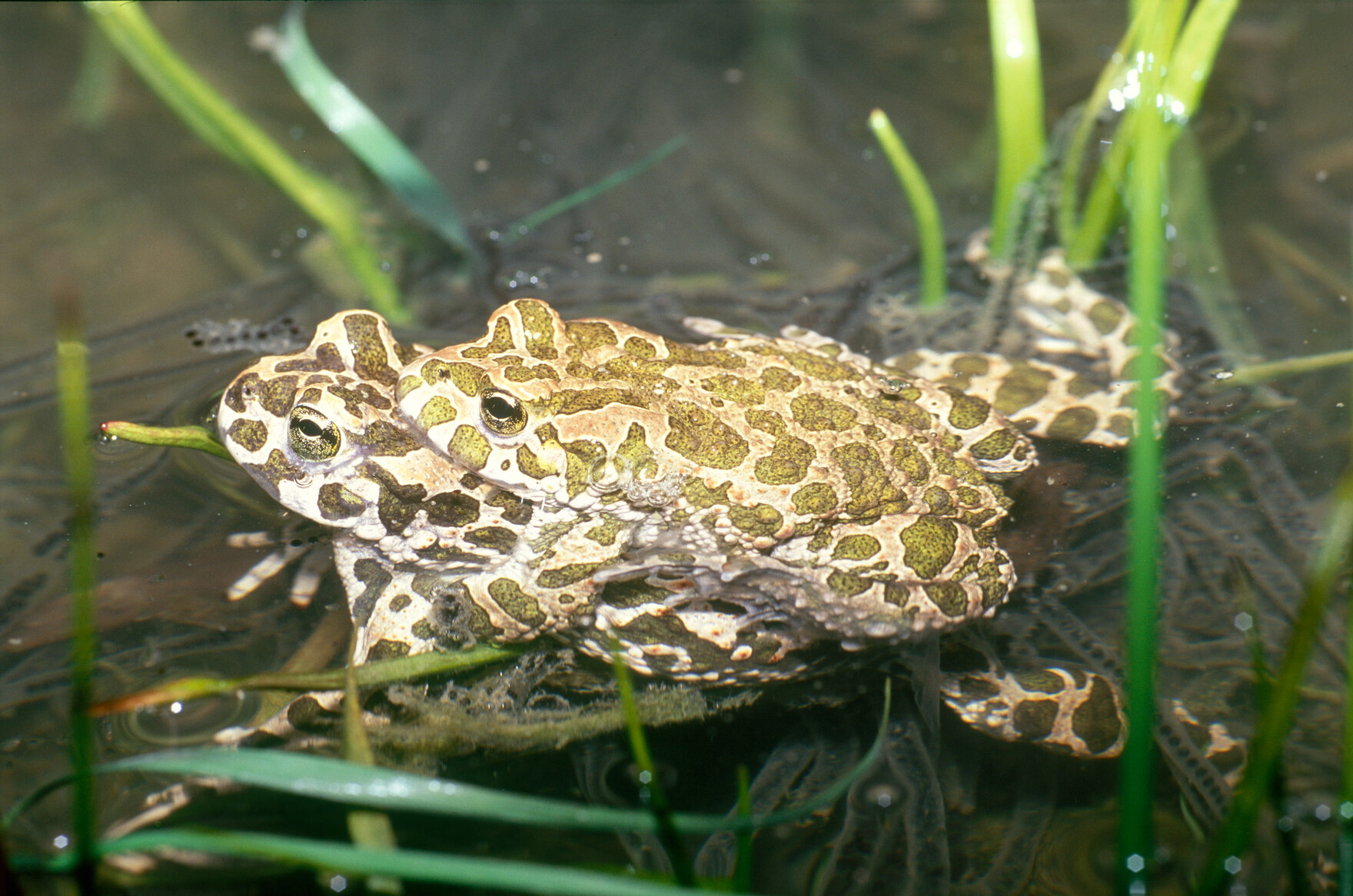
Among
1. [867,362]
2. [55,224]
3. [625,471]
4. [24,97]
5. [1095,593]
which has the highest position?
[24,97]

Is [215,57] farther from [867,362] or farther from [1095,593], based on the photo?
[1095,593]

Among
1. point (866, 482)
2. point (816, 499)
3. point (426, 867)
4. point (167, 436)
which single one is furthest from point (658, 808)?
point (167, 436)

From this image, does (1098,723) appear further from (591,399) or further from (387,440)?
(387,440)

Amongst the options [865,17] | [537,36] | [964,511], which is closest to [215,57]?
[537,36]

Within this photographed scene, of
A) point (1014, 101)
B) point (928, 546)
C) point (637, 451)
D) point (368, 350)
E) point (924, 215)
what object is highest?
point (1014, 101)

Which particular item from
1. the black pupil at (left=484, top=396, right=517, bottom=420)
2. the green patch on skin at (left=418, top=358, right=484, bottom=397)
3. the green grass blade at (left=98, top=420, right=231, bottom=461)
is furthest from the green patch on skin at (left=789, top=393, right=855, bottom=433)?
the green grass blade at (left=98, top=420, right=231, bottom=461)

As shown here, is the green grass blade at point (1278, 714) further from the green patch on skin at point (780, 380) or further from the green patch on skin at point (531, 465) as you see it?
the green patch on skin at point (531, 465)

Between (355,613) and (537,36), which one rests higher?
(537,36)

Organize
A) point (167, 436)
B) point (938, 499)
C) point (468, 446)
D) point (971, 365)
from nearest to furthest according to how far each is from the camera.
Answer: point (167, 436) < point (468, 446) < point (938, 499) < point (971, 365)
